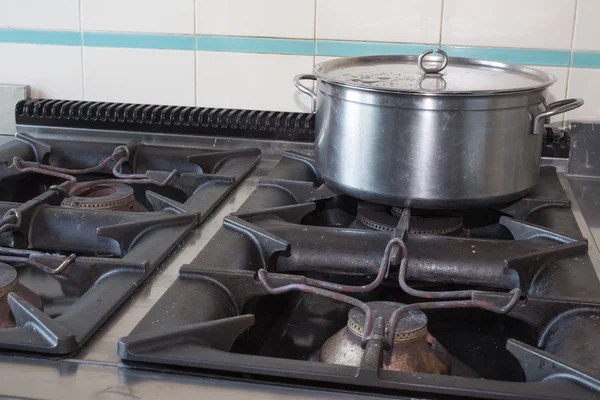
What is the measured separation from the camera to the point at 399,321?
2.16ft

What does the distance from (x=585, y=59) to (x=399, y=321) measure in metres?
0.70

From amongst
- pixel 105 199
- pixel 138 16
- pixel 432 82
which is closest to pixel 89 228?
pixel 105 199

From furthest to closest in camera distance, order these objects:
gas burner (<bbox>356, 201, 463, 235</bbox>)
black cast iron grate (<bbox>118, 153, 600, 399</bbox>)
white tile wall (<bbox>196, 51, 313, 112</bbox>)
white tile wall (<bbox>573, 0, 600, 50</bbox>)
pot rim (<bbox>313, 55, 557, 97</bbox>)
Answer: white tile wall (<bbox>196, 51, 313, 112</bbox>) → white tile wall (<bbox>573, 0, 600, 50</bbox>) → gas burner (<bbox>356, 201, 463, 235</bbox>) → pot rim (<bbox>313, 55, 557, 97</bbox>) → black cast iron grate (<bbox>118, 153, 600, 399</bbox>)

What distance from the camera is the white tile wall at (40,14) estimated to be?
1.31 m

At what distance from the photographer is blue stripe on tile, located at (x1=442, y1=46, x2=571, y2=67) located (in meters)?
1.18

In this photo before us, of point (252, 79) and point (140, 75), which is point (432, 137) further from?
point (140, 75)

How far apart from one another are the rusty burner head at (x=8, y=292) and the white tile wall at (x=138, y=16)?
658 millimetres

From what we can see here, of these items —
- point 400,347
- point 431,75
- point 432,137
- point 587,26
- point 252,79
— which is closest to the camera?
point 400,347

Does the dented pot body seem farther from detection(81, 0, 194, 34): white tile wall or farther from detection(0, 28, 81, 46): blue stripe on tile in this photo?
detection(0, 28, 81, 46): blue stripe on tile

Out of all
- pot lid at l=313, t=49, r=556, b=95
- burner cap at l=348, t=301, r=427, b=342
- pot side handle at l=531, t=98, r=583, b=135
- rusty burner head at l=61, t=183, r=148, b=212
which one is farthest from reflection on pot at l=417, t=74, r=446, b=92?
rusty burner head at l=61, t=183, r=148, b=212

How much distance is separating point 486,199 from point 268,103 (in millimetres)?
514

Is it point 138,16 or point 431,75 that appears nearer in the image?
point 431,75

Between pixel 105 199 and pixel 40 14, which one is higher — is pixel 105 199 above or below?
below

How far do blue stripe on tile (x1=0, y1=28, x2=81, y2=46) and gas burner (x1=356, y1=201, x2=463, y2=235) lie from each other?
64 centimetres
